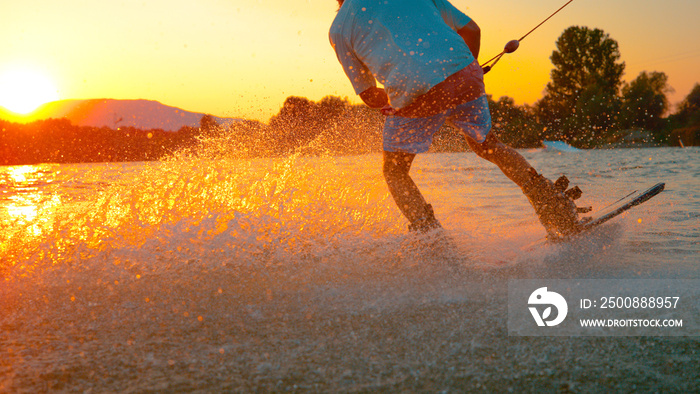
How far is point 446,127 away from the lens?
693 cm

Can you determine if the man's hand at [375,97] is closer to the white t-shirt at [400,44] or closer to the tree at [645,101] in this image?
the white t-shirt at [400,44]

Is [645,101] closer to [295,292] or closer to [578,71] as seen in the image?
[578,71]

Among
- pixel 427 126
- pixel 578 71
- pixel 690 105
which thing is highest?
pixel 578 71

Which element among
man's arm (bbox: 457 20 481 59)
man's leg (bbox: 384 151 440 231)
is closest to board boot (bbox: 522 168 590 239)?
man's leg (bbox: 384 151 440 231)

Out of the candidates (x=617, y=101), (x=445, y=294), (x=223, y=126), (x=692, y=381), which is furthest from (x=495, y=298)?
(x=617, y=101)

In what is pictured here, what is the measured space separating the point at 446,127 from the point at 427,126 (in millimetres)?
4038

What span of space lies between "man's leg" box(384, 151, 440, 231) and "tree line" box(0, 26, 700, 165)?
107cm

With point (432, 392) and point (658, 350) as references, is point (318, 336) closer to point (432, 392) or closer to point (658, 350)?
point (432, 392)

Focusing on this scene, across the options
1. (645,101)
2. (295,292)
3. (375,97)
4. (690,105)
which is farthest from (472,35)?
(690,105)

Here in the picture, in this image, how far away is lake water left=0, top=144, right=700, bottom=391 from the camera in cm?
137

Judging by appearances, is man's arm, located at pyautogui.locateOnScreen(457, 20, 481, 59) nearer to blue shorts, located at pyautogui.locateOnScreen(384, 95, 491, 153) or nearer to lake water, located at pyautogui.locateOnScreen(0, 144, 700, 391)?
blue shorts, located at pyautogui.locateOnScreen(384, 95, 491, 153)

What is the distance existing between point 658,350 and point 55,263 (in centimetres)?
294

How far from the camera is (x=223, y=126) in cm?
584

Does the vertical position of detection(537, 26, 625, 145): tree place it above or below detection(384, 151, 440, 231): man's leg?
above
